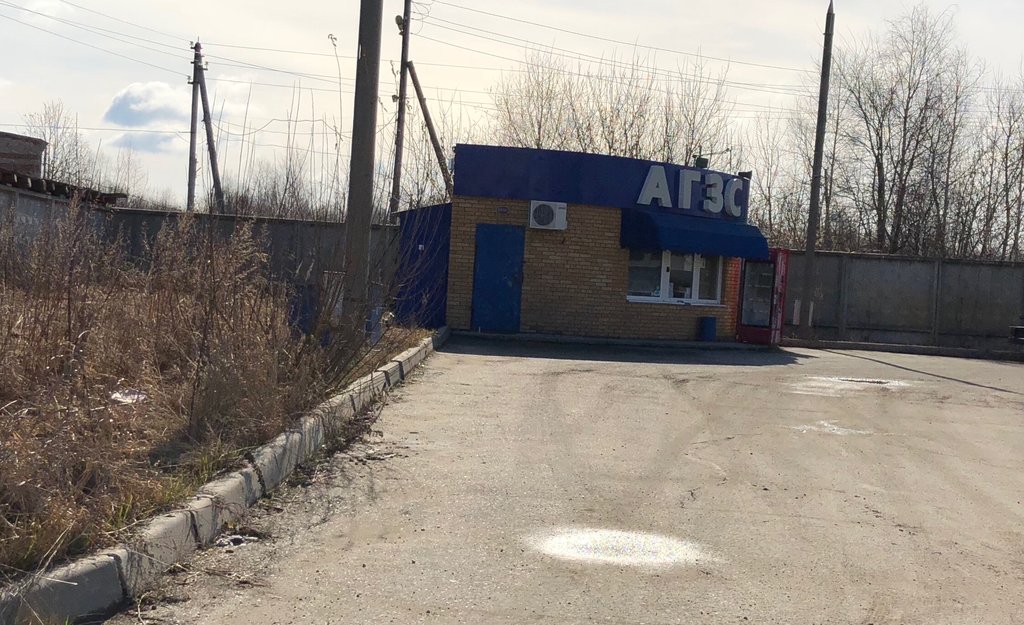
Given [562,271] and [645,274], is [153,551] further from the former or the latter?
[645,274]

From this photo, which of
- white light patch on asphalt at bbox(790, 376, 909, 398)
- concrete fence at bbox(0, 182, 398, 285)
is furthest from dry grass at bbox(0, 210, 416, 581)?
white light patch on asphalt at bbox(790, 376, 909, 398)

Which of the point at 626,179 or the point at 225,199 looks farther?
the point at 626,179

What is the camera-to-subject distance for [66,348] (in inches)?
273

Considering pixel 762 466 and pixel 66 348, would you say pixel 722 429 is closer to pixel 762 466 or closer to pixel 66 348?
pixel 762 466

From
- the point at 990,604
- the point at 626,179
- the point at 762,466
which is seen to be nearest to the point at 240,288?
the point at 762,466

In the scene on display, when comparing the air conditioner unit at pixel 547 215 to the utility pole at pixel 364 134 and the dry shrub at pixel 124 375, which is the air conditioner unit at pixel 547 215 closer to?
the utility pole at pixel 364 134

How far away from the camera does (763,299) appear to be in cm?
2122

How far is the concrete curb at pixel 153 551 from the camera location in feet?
12.6

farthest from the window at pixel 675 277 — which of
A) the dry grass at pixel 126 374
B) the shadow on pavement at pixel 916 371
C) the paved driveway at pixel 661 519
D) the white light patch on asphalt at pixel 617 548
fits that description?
the white light patch on asphalt at pixel 617 548

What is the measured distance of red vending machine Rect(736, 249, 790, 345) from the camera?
20.8 meters

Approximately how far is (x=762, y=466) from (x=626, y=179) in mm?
12003

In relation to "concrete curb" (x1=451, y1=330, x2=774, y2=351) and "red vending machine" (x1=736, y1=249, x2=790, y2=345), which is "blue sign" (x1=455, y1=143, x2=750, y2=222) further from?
"red vending machine" (x1=736, y1=249, x2=790, y2=345)

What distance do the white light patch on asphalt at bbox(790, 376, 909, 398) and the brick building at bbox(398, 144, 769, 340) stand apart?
5195 millimetres

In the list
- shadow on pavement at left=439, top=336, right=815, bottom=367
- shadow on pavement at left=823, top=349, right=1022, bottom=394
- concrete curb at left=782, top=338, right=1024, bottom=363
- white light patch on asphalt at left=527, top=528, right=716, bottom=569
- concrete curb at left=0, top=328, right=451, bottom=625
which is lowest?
white light patch on asphalt at left=527, top=528, right=716, bottom=569
